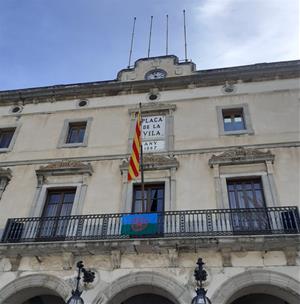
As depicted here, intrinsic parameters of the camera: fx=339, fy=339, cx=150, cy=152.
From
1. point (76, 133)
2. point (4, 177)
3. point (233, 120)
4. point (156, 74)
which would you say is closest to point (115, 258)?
point (4, 177)

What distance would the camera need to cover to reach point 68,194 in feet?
40.1

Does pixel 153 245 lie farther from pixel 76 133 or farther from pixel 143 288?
pixel 76 133

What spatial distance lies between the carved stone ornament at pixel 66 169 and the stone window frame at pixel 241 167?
4.50m

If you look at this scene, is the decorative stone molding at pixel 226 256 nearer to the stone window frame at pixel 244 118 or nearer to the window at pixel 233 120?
the stone window frame at pixel 244 118

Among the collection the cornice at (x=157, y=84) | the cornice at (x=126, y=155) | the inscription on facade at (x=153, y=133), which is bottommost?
the cornice at (x=126, y=155)

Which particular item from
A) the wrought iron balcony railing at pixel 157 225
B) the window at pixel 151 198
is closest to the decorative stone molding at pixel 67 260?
the wrought iron balcony railing at pixel 157 225

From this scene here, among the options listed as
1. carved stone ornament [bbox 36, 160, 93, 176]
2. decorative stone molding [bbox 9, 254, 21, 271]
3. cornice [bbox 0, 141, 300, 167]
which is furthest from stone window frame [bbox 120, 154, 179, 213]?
decorative stone molding [bbox 9, 254, 21, 271]

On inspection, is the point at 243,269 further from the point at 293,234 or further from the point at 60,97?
the point at 60,97

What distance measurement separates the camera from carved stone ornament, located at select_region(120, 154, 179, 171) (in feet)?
39.2

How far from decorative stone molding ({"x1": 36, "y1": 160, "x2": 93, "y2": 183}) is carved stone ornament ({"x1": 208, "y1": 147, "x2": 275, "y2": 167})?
4.48 metres

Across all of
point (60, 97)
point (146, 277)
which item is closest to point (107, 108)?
point (60, 97)

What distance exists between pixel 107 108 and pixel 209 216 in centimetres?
703

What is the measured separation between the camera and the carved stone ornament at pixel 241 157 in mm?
11547

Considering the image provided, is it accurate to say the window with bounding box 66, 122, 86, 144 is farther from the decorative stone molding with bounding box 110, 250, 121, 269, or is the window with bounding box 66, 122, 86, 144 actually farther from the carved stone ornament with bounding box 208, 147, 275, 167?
the decorative stone molding with bounding box 110, 250, 121, 269
